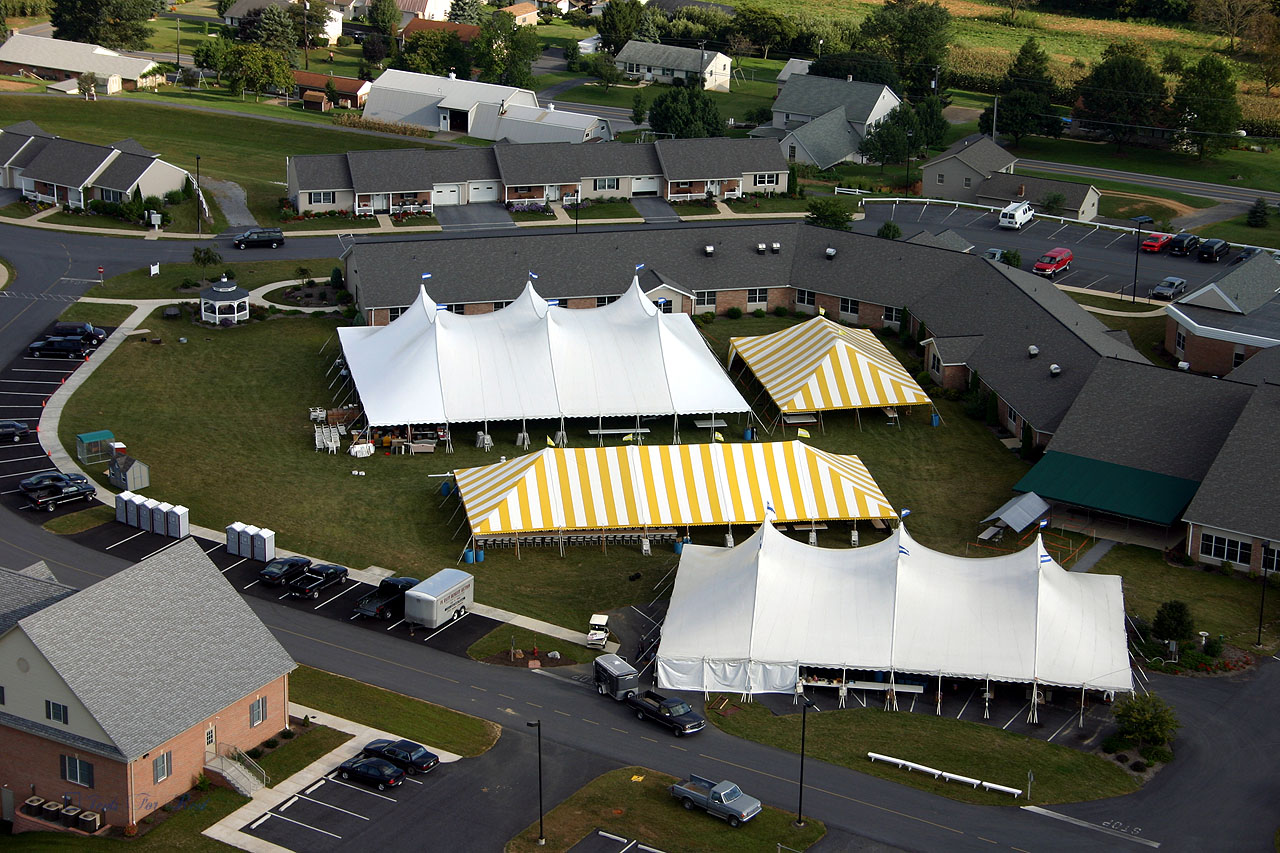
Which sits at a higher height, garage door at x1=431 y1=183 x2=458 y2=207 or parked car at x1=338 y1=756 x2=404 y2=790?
garage door at x1=431 y1=183 x2=458 y2=207

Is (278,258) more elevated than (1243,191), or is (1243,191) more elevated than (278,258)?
(1243,191)

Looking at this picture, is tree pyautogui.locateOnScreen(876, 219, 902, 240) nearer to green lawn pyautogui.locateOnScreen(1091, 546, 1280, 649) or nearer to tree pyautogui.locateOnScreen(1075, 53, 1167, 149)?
tree pyautogui.locateOnScreen(1075, 53, 1167, 149)

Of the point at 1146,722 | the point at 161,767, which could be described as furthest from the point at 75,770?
the point at 1146,722

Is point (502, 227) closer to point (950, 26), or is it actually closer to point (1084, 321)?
point (1084, 321)

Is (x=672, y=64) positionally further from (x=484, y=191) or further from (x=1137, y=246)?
(x=1137, y=246)

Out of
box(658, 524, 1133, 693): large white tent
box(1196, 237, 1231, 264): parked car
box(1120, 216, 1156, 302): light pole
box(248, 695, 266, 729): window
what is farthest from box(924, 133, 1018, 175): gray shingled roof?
box(248, 695, 266, 729): window

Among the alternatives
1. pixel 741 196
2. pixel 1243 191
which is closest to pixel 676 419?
pixel 741 196
